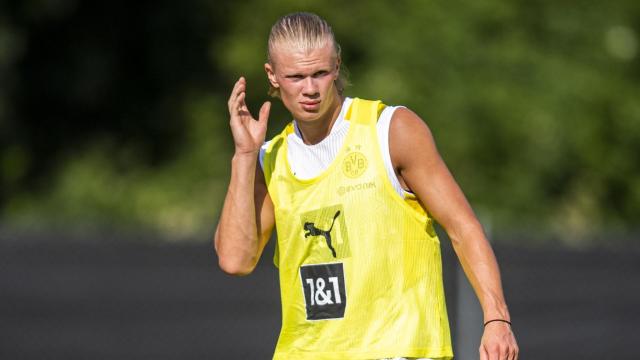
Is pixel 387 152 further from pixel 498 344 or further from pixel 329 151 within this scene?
pixel 498 344

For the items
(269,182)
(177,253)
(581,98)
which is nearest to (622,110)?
(581,98)

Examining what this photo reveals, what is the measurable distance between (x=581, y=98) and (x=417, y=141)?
10556 mm

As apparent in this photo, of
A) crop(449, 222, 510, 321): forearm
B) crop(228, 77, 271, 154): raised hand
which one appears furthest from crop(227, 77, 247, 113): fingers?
crop(449, 222, 510, 321): forearm

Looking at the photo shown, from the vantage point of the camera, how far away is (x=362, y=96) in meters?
13.6

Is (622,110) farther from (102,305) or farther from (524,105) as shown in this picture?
(102,305)

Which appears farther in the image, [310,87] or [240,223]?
[240,223]

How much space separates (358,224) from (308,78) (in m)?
0.48

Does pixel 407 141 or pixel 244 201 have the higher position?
pixel 407 141

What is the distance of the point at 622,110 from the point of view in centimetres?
1428

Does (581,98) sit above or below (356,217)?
above

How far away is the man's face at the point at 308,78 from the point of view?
3.99 meters

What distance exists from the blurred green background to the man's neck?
8.75 meters

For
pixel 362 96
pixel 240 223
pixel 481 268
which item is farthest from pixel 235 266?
pixel 362 96

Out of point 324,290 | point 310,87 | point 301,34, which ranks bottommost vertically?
point 324,290
